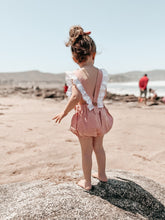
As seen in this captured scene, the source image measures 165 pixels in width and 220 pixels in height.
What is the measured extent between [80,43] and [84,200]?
5.12ft

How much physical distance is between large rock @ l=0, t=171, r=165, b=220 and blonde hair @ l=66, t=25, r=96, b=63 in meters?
1.42

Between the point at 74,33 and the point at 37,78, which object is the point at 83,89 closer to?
the point at 74,33

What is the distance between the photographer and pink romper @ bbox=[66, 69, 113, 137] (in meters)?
2.53

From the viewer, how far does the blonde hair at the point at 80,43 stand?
99.3 inches

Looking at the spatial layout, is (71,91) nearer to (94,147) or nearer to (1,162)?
(94,147)

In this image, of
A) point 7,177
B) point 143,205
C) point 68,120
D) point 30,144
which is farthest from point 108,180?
point 68,120

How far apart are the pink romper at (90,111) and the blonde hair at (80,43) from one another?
0.20m

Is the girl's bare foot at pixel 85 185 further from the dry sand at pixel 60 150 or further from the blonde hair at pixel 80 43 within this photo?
the blonde hair at pixel 80 43

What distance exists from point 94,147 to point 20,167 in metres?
1.76

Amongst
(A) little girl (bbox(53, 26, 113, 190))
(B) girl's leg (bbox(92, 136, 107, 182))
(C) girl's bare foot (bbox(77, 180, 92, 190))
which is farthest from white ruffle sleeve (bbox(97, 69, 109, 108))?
(C) girl's bare foot (bbox(77, 180, 92, 190))

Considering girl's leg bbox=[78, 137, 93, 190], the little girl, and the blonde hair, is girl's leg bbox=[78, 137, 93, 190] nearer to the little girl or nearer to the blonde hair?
the little girl

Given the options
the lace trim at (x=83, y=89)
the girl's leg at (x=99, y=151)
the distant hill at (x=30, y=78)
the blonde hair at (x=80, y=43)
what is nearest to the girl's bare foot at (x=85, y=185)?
the girl's leg at (x=99, y=151)

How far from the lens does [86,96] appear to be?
2.55 meters

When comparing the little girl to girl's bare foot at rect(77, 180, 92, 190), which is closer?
the little girl
